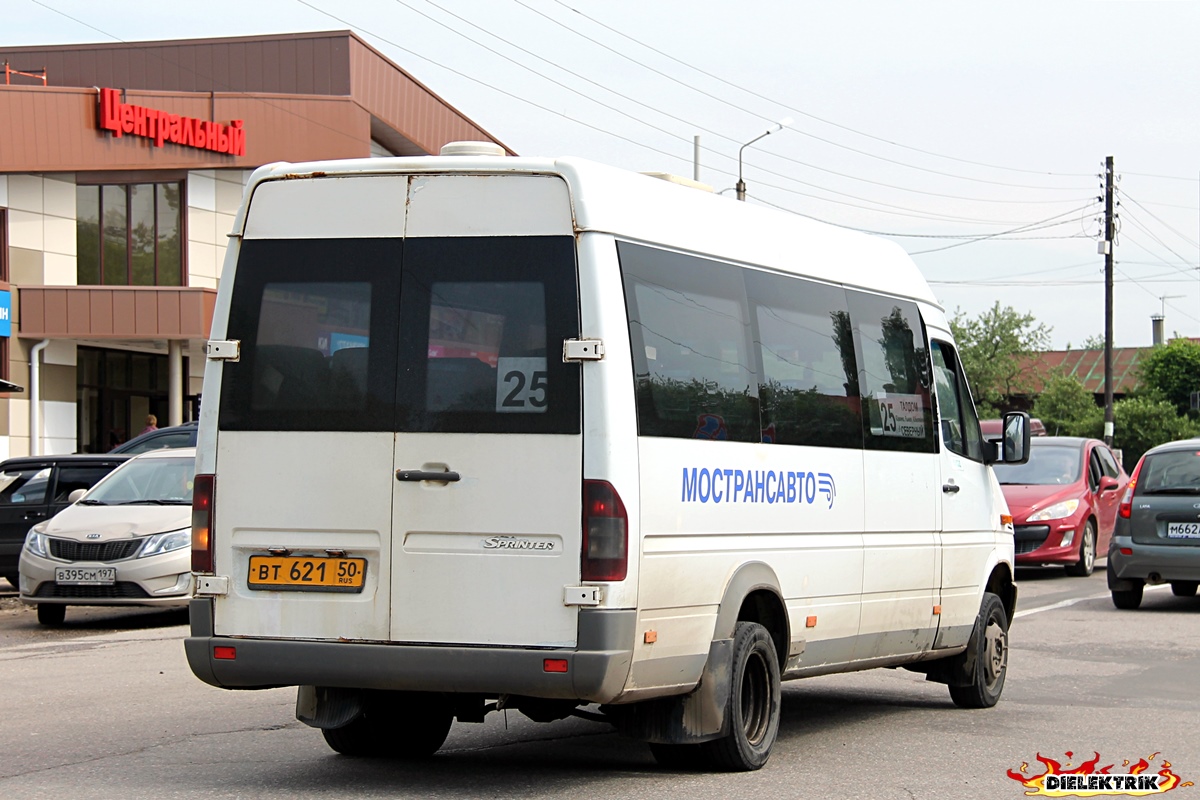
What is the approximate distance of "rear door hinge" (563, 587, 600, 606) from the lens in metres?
6.55

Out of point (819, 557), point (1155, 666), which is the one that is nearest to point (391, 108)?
point (1155, 666)

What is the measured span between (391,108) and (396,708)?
35251 millimetres

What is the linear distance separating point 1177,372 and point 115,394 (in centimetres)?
6355

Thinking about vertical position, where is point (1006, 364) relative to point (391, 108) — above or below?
below

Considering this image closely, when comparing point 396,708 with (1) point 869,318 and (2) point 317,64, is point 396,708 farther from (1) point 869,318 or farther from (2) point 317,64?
(2) point 317,64

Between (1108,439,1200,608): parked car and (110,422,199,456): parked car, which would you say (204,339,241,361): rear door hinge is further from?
(110,422,199,456): parked car

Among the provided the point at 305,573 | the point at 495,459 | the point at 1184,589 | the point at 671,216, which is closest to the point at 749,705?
the point at 495,459

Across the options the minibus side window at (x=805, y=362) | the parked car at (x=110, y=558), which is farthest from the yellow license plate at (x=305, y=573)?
the parked car at (x=110, y=558)

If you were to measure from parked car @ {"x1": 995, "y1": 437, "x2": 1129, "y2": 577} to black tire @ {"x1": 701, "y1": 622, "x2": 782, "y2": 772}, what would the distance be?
12.9m

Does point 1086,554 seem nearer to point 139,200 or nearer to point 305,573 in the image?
point 305,573

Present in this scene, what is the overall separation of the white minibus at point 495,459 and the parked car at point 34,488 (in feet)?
34.9

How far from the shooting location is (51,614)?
15930 mm

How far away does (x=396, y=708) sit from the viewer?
7.92 metres

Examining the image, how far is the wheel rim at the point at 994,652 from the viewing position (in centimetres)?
1016
